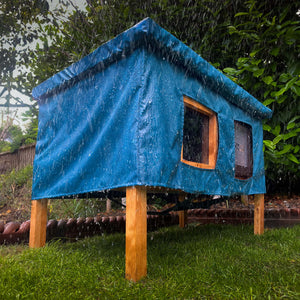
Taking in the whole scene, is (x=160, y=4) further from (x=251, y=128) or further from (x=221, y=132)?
(x=221, y=132)

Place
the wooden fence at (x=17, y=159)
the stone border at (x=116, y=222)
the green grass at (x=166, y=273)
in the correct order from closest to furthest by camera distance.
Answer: the green grass at (x=166, y=273)
the stone border at (x=116, y=222)
the wooden fence at (x=17, y=159)

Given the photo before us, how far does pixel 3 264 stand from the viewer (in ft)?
7.40

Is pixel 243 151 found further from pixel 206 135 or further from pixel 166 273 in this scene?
pixel 166 273

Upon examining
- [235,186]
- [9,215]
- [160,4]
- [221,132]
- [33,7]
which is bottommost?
[9,215]

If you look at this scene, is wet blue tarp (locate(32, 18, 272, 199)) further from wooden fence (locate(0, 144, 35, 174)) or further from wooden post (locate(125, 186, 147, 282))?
wooden fence (locate(0, 144, 35, 174))

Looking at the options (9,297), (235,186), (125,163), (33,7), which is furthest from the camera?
(33,7)

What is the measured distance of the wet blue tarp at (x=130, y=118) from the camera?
7.41ft

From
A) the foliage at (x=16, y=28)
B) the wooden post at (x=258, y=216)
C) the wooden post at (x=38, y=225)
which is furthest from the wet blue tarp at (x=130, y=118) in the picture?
the foliage at (x=16, y=28)

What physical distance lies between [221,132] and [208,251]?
1347mm

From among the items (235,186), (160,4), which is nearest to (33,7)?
(160,4)

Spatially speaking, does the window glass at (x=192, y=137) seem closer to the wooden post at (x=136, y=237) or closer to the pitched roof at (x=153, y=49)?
the pitched roof at (x=153, y=49)

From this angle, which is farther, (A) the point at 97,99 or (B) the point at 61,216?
(B) the point at 61,216

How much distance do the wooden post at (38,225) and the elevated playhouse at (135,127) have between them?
0.04ft

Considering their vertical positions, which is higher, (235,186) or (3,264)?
(235,186)
